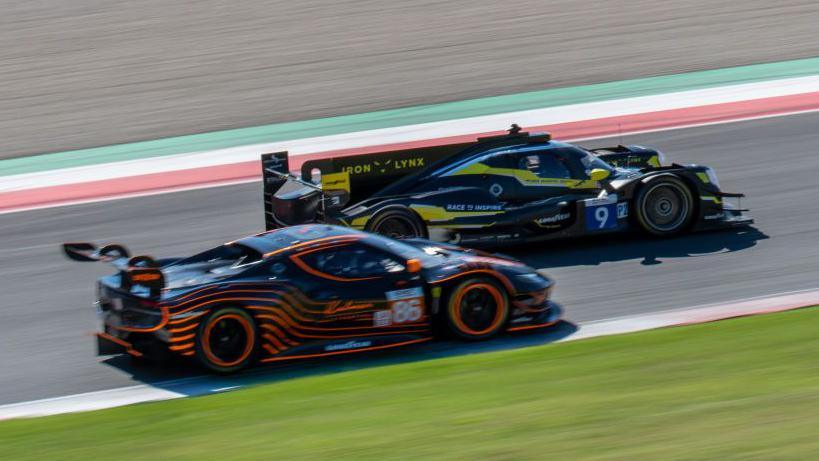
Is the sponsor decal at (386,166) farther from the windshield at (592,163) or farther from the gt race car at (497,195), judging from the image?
the windshield at (592,163)

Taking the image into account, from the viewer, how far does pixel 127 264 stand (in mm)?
10781

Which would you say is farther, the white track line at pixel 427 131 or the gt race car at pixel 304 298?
the white track line at pixel 427 131

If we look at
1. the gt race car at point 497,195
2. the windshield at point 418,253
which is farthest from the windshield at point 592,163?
the windshield at point 418,253

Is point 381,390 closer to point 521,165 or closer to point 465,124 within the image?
point 521,165

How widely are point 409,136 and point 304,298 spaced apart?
1168 cm

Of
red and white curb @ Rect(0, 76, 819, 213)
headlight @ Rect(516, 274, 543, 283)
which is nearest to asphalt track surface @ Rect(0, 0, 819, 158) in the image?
red and white curb @ Rect(0, 76, 819, 213)

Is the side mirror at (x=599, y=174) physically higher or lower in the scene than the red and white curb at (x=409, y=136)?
lower

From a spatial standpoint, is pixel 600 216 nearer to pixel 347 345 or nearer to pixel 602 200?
pixel 602 200

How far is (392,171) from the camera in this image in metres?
14.5

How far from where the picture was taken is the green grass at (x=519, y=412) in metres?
6.75

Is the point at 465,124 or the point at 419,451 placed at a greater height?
the point at 465,124

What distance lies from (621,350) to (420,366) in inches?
65.5

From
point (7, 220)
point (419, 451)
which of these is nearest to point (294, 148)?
point (7, 220)

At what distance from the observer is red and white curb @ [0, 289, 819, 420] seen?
9.77 meters
